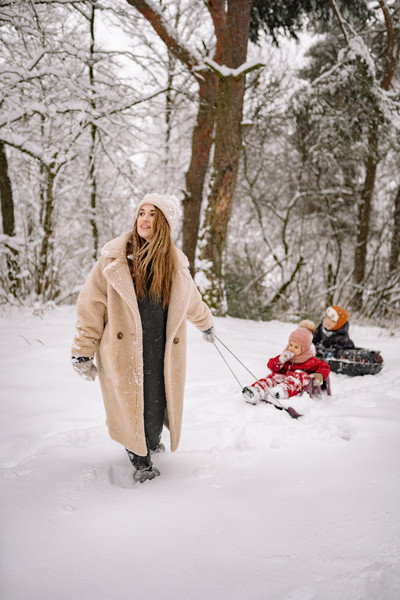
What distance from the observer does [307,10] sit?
708 centimetres

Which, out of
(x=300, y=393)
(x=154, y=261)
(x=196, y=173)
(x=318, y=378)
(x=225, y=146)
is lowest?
(x=300, y=393)

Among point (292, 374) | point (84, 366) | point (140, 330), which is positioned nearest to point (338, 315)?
point (292, 374)

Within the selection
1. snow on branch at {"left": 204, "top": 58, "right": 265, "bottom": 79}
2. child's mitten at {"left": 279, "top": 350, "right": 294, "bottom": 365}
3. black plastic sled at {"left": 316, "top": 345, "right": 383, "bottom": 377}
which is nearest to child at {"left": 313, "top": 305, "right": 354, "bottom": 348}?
black plastic sled at {"left": 316, "top": 345, "right": 383, "bottom": 377}

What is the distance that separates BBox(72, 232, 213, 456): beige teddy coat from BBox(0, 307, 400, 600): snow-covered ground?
0.35 metres

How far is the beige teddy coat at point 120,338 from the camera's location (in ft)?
5.89

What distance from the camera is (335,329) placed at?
4445 millimetres

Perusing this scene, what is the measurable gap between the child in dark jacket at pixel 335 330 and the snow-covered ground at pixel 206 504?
1.47 metres

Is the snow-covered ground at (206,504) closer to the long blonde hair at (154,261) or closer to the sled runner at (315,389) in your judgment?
the sled runner at (315,389)

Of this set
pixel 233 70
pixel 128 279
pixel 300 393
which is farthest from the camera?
pixel 233 70

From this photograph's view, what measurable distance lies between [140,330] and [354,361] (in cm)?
314

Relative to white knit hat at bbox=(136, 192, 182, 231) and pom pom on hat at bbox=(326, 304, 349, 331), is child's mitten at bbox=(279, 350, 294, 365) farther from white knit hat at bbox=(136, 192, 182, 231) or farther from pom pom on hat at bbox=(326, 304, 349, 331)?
white knit hat at bbox=(136, 192, 182, 231)

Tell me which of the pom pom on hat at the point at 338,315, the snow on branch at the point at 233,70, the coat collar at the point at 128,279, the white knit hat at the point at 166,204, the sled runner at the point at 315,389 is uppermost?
the snow on branch at the point at 233,70

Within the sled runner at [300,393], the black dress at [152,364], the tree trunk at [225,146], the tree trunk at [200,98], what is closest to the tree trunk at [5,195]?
the tree trunk at [200,98]

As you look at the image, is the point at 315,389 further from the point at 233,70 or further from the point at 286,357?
the point at 233,70
